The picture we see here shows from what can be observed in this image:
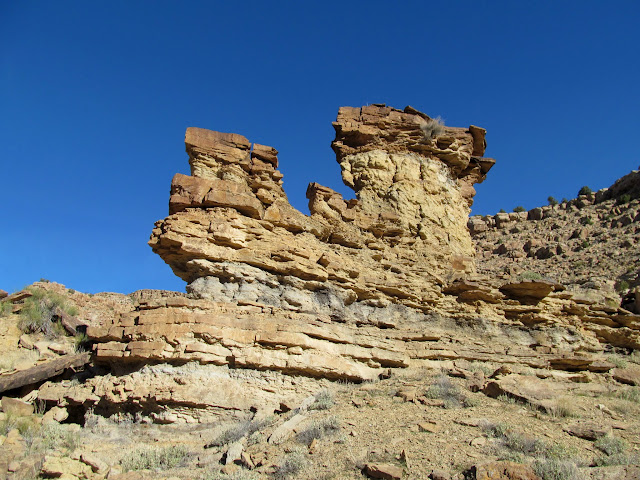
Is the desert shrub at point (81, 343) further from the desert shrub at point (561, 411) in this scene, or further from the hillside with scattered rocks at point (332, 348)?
the desert shrub at point (561, 411)

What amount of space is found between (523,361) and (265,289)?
22.8 ft

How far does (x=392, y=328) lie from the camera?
40.4 ft

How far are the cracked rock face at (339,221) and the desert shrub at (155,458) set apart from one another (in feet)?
11.2

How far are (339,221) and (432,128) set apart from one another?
5.47 meters

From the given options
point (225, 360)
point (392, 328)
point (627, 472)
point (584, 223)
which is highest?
point (584, 223)

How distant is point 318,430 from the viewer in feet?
24.6

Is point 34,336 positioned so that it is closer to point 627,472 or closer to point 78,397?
point 78,397

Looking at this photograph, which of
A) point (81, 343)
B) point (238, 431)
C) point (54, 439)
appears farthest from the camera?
point (81, 343)

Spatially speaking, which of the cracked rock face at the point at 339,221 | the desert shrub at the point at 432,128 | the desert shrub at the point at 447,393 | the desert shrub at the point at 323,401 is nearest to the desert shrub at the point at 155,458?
the desert shrub at the point at 323,401

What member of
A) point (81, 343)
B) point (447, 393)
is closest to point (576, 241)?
point (447, 393)

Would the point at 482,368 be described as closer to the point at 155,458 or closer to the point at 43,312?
the point at 155,458

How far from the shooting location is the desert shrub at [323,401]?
347 inches

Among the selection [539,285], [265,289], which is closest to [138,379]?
[265,289]

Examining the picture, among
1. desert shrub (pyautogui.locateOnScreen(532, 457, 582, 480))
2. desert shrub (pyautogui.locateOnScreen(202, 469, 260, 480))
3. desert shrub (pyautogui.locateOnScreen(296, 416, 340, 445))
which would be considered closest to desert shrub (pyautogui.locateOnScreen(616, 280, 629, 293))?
desert shrub (pyautogui.locateOnScreen(532, 457, 582, 480))
